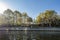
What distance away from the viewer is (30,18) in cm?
4028

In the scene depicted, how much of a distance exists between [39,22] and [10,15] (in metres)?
7.40

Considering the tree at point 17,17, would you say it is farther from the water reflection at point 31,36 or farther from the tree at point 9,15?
the water reflection at point 31,36

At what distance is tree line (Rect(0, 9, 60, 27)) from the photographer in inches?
1513

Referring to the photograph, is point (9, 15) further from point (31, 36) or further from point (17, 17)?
point (31, 36)

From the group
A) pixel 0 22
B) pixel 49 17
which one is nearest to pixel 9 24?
pixel 0 22

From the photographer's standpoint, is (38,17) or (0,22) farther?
(38,17)

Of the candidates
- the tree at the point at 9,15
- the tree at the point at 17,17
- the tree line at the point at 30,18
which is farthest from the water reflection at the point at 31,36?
the tree line at the point at 30,18

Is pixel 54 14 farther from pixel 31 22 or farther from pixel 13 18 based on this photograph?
pixel 13 18

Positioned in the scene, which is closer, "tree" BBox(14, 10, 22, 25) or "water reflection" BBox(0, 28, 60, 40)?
"water reflection" BBox(0, 28, 60, 40)

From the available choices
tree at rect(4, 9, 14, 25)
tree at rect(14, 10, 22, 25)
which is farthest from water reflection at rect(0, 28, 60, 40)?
tree at rect(4, 9, 14, 25)

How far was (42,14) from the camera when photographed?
41094mm

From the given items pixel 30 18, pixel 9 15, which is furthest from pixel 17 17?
pixel 30 18

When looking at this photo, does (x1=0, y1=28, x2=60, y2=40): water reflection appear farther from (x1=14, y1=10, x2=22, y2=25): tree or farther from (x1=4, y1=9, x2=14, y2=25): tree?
(x1=4, y1=9, x2=14, y2=25): tree

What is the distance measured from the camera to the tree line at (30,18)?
3843cm
